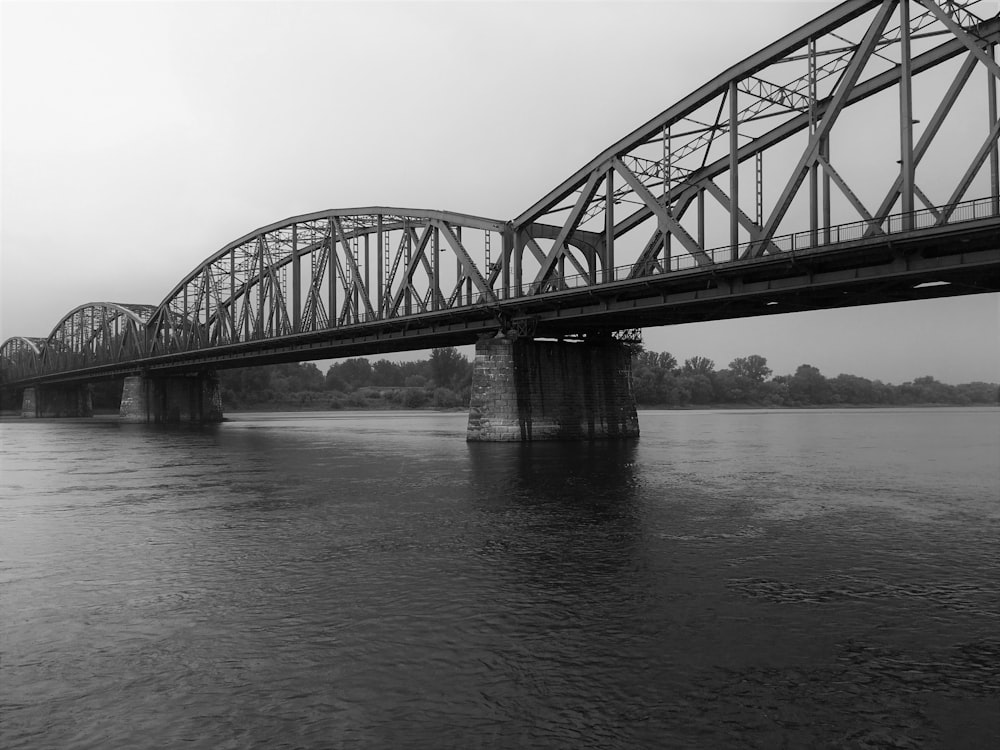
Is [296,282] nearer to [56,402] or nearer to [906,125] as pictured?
[906,125]

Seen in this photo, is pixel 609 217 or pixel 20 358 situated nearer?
pixel 609 217

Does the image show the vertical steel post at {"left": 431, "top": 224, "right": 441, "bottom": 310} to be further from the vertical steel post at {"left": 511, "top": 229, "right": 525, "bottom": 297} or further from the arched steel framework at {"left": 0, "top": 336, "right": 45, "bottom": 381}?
the arched steel framework at {"left": 0, "top": 336, "right": 45, "bottom": 381}

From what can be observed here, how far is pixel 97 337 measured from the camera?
14475 centimetres

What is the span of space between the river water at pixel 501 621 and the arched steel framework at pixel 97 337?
11086 centimetres

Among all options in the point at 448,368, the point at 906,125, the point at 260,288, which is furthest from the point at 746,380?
the point at 906,125

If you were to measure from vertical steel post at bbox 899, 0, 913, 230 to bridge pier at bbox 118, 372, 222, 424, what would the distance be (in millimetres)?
102438

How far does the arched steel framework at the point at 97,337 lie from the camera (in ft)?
411

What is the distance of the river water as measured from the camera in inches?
284

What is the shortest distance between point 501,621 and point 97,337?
155754 mm

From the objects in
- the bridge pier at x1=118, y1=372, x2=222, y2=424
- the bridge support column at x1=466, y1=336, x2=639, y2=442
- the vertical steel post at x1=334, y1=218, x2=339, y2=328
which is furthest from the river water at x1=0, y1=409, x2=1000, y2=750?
the bridge pier at x1=118, y1=372, x2=222, y2=424

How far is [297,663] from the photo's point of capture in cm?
877

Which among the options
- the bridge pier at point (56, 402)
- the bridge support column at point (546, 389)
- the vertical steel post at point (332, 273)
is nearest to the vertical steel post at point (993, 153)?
the bridge support column at point (546, 389)

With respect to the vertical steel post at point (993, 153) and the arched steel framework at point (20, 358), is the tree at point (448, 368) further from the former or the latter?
the vertical steel post at point (993, 153)

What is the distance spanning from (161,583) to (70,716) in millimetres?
5599
